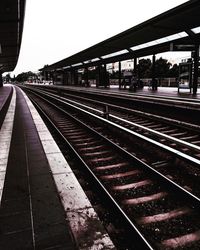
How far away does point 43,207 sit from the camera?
362 cm

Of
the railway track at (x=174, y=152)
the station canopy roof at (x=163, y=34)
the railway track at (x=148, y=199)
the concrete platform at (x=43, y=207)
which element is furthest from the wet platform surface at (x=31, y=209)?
the station canopy roof at (x=163, y=34)

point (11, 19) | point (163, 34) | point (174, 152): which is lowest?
point (174, 152)

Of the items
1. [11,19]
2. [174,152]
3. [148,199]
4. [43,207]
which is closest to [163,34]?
[11,19]

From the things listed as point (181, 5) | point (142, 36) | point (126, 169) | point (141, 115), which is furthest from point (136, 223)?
point (142, 36)

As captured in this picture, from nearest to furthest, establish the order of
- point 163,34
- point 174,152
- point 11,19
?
1. point 174,152
2. point 11,19
3. point 163,34

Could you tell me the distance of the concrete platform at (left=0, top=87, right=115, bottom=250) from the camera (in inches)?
113

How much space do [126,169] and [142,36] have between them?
1542 centimetres

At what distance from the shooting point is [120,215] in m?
3.50

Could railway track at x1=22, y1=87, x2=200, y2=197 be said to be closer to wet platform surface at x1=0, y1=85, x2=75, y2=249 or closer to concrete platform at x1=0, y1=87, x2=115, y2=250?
concrete platform at x1=0, y1=87, x2=115, y2=250

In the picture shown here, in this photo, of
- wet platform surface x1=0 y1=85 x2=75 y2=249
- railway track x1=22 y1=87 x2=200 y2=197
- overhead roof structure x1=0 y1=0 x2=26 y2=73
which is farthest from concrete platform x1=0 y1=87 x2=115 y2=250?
overhead roof structure x1=0 y1=0 x2=26 y2=73

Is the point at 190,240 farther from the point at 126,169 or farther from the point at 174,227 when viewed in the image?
the point at 126,169

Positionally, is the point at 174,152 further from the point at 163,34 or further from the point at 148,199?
the point at 163,34

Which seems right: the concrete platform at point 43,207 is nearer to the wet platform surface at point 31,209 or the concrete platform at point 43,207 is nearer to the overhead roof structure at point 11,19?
the wet platform surface at point 31,209

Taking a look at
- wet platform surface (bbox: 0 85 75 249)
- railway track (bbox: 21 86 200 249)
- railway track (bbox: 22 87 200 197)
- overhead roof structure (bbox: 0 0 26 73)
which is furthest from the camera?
overhead roof structure (bbox: 0 0 26 73)
